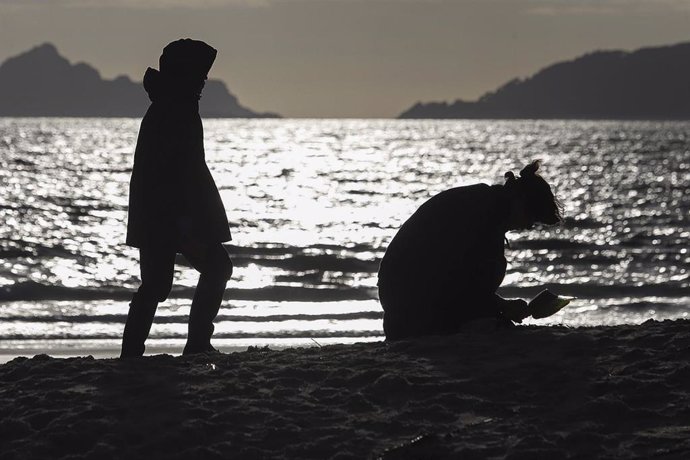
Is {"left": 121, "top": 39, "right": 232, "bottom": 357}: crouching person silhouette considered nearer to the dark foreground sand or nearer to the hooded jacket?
the hooded jacket

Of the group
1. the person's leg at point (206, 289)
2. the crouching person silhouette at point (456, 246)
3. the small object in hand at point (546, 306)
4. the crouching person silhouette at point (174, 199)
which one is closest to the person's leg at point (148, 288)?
the crouching person silhouette at point (174, 199)

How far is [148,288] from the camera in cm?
636

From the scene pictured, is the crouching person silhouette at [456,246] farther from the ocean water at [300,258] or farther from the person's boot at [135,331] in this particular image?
the ocean water at [300,258]

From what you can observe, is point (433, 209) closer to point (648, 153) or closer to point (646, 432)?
point (646, 432)

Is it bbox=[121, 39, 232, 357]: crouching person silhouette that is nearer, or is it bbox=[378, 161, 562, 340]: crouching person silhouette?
bbox=[378, 161, 562, 340]: crouching person silhouette

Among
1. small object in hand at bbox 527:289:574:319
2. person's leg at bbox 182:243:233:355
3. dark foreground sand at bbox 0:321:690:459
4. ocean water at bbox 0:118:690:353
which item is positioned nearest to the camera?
dark foreground sand at bbox 0:321:690:459

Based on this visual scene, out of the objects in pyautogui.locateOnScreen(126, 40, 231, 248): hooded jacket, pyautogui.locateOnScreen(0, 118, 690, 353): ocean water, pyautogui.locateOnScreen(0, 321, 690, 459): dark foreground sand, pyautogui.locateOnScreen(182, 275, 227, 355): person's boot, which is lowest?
pyautogui.locateOnScreen(0, 118, 690, 353): ocean water

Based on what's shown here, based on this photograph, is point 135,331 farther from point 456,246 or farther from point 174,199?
point 456,246

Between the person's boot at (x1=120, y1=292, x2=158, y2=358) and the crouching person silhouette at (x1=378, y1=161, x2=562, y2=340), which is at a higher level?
the crouching person silhouette at (x1=378, y1=161, x2=562, y2=340)

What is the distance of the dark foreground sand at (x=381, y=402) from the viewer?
4.68m

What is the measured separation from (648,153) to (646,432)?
87978 millimetres

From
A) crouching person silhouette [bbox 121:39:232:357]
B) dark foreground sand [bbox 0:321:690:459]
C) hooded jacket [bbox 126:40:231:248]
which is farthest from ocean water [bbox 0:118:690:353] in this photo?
dark foreground sand [bbox 0:321:690:459]

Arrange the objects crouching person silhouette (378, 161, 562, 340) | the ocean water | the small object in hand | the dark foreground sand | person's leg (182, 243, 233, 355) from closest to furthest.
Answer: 1. the dark foreground sand
2. crouching person silhouette (378, 161, 562, 340)
3. the small object in hand
4. person's leg (182, 243, 233, 355)
5. the ocean water

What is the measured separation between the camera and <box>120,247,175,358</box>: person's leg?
636 centimetres
